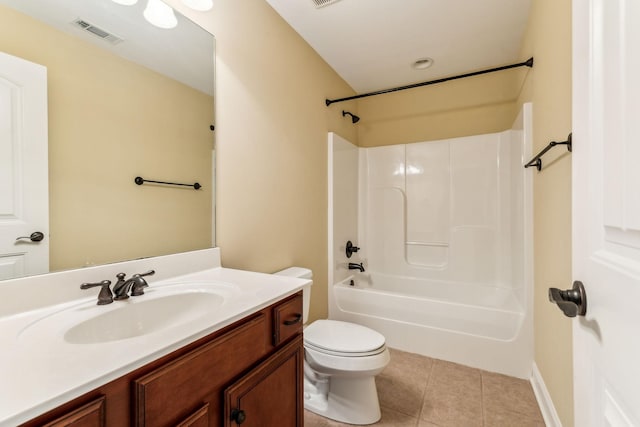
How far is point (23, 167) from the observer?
839 millimetres

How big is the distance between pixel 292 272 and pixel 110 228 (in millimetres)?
1052

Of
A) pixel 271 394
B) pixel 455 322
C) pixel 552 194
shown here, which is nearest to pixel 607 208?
pixel 271 394

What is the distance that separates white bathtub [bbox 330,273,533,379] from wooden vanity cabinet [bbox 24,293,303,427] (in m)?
1.33

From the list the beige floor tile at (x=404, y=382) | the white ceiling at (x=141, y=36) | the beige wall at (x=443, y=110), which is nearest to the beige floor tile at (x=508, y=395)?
the beige floor tile at (x=404, y=382)

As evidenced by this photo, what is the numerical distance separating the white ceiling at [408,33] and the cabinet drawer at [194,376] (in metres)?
2.01

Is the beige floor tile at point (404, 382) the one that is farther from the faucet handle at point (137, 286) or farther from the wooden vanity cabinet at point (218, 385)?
the faucet handle at point (137, 286)

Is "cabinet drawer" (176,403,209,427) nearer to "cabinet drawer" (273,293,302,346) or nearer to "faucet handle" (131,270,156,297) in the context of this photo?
"cabinet drawer" (273,293,302,346)

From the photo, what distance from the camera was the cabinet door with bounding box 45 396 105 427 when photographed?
0.46 metres

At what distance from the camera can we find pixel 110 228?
1.04 m

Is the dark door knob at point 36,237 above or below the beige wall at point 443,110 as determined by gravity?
below

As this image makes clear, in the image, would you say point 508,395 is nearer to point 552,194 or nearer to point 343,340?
point 343,340

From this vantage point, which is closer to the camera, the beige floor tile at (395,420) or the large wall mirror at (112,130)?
the large wall mirror at (112,130)

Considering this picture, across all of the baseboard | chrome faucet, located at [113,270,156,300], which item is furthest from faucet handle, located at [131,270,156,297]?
the baseboard

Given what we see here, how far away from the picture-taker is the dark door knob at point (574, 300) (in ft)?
1.85
